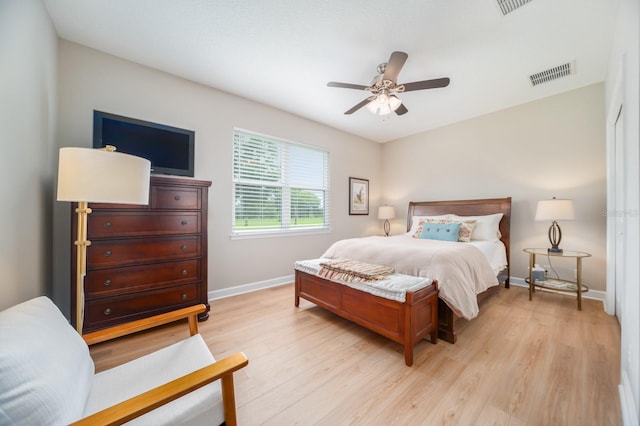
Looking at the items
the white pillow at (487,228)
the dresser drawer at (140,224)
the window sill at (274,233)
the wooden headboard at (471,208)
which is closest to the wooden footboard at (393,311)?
the window sill at (274,233)

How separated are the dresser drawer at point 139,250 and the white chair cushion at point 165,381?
3.83ft

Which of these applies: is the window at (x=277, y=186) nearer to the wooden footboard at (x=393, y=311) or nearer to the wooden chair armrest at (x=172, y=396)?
the wooden footboard at (x=393, y=311)

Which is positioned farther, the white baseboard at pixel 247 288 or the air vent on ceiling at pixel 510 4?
the white baseboard at pixel 247 288

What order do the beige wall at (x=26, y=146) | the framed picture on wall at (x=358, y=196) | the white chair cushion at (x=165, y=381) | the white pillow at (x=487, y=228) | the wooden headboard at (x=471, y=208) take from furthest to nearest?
1. the framed picture on wall at (x=358, y=196)
2. the wooden headboard at (x=471, y=208)
3. the white pillow at (x=487, y=228)
4. the beige wall at (x=26, y=146)
5. the white chair cushion at (x=165, y=381)

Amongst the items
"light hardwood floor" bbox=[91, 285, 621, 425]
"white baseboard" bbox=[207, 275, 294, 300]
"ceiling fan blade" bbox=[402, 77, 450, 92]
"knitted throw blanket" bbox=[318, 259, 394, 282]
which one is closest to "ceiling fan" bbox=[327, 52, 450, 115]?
"ceiling fan blade" bbox=[402, 77, 450, 92]

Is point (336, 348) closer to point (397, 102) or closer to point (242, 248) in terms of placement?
point (242, 248)

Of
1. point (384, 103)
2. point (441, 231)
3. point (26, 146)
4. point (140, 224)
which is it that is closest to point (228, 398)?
point (140, 224)

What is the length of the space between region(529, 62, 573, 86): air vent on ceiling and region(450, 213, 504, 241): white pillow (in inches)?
68.9

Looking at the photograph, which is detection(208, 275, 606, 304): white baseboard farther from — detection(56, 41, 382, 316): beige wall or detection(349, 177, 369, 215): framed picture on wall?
detection(349, 177, 369, 215): framed picture on wall

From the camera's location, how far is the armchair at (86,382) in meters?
0.68

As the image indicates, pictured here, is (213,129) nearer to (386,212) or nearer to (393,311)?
(393,311)

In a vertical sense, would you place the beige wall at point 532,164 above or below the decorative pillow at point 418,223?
above

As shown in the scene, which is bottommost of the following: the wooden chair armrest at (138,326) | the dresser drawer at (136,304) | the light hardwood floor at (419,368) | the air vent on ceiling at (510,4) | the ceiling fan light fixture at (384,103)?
the light hardwood floor at (419,368)

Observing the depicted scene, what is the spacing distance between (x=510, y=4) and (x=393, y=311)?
2520 millimetres
